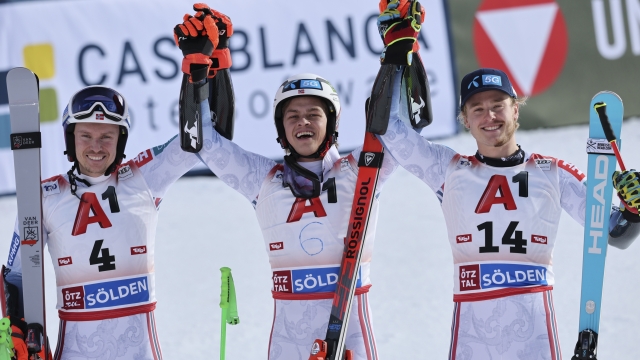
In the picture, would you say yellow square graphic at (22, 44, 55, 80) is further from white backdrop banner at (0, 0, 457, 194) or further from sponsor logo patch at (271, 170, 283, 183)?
sponsor logo patch at (271, 170, 283, 183)

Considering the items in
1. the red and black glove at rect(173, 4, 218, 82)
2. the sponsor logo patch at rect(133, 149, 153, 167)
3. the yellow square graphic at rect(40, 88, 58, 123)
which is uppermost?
the yellow square graphic at rect(40, 88, 58, 123)

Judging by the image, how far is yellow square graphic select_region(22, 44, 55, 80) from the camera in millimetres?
10633

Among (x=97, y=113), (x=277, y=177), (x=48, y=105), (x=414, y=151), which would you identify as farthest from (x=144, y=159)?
(x=48, y=105)

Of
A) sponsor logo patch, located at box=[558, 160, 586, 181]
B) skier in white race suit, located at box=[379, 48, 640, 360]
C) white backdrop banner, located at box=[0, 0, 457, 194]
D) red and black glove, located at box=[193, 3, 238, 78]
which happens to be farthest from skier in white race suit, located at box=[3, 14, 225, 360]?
white backdrop banner, located at box=[0, 0, 457, 194]

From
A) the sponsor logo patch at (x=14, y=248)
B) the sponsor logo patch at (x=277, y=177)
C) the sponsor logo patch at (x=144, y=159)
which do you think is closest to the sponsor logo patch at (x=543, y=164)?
the sponsor logo patch at (x=277, y=177)

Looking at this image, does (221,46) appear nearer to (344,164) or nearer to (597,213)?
(344,164)

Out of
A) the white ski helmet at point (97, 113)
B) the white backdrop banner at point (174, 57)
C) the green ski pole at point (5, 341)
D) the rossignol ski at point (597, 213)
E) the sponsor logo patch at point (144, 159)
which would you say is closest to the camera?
the rossignol ski at point (597, 213)

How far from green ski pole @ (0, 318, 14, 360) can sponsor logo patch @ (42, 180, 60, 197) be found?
749 millimetres

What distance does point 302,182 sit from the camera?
530 centimetres

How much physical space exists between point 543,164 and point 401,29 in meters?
1.05

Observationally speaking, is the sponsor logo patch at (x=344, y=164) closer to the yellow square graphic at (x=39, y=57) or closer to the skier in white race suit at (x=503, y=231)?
the skier in white race suit at (x=503, y=231)

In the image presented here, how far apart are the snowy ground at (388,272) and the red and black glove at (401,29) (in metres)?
2.87

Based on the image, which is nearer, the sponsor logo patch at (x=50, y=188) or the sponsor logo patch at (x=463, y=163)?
the sponsor logo patch at (x=463, y=163)

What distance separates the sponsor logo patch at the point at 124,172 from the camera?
5449 millimetres
